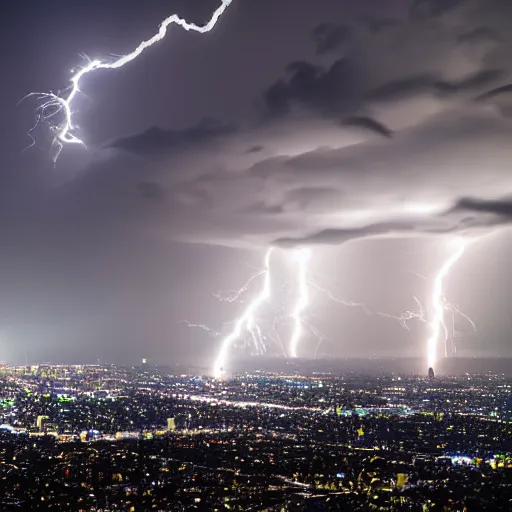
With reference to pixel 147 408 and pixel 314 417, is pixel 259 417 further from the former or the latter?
pixel 147 408

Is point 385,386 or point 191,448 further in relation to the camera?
point 385,386

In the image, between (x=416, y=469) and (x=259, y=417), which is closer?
(x=416, y=469)

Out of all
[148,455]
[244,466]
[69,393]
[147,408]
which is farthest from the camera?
[69,393]

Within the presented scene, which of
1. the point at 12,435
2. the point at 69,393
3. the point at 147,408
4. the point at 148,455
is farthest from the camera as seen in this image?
the point at 69,393

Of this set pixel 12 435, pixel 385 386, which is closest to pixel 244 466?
pixel 12 435

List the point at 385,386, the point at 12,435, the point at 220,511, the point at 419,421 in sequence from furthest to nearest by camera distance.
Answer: the point at 385,386 → the point at 419,421 → the point at 12,435 → the point at 220,511

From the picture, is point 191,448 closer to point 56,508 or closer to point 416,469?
point 416,469

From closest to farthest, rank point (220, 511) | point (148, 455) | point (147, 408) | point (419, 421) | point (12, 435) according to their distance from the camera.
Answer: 1. point (220, 511)
2. point (148, 455)
3. point (12, 435)
4. point (419, 421)
5. point (147, 408)

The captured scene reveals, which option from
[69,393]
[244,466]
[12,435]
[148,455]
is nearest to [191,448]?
[148,455]

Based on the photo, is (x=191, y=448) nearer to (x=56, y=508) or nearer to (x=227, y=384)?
(x=56, y=508)
